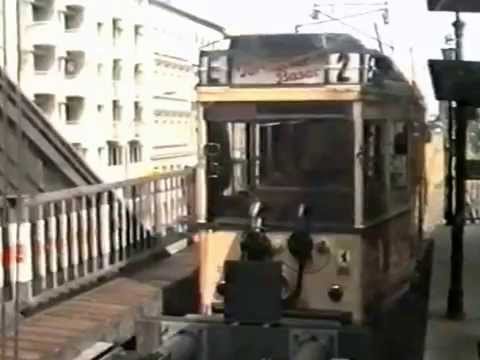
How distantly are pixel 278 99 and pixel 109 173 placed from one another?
5.29m

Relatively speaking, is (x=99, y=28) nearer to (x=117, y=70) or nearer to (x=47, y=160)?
(x=117, y=70)

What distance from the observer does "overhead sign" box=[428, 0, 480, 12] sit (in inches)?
215

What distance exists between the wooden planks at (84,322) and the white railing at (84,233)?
0.58 ft

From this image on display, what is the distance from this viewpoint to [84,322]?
6.62 meters

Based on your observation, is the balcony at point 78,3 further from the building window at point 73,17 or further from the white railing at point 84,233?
the white railing at point 84,233

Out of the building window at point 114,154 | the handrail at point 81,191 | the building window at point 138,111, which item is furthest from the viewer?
the building window at point 138,111

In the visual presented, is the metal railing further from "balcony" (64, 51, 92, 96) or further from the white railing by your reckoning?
"balcony" (64, 51, 92, 96)

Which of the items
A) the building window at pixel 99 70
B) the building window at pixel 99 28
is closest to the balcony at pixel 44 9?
the building window at pixel 99 28

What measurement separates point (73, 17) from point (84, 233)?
6.90 metres

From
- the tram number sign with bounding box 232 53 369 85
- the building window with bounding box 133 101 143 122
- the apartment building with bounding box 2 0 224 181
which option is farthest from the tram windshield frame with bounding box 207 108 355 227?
the building window with bounding box 133 101 143 122

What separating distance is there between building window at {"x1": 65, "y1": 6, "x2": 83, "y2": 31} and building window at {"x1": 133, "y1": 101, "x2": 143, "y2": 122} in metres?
1.36

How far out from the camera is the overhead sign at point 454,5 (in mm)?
5469

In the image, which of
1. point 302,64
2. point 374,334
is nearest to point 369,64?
point 302,64

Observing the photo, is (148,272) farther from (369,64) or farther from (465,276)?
(369,64)
